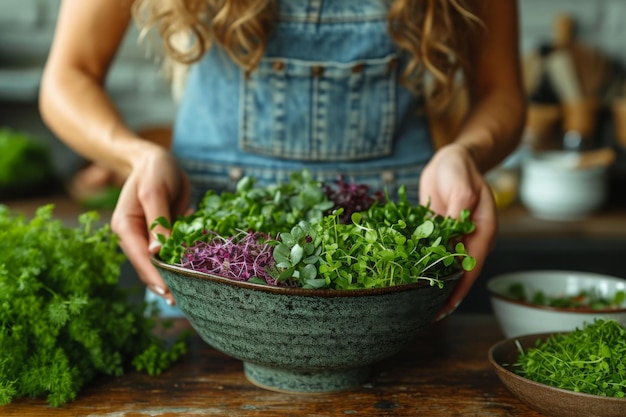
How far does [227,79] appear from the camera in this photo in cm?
150

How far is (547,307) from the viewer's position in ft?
3.71

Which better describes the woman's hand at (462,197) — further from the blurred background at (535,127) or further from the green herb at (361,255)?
the blurred background at (535,127)

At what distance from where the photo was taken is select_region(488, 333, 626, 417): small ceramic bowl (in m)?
0.86

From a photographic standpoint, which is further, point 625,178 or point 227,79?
point 625,178

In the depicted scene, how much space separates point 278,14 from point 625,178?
1.85m

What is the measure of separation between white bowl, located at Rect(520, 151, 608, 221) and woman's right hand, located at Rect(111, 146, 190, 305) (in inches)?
66.9

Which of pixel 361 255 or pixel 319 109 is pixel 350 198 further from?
pixel 319 109

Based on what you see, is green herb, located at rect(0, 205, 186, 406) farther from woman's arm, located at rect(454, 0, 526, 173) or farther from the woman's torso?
woman's arm, located at rect(454, 0, 526, 173)

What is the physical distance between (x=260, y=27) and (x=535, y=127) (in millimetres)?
1847

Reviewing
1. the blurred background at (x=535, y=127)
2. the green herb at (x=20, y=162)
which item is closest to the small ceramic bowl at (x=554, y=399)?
the blurred background at (x=535, y=127)

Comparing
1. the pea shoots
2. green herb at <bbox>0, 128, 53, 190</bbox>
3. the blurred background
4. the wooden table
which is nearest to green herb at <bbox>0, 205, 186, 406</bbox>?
the wooden table

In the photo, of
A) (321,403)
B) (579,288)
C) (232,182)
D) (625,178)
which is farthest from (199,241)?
(625,178)

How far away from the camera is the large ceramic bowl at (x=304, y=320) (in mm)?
886

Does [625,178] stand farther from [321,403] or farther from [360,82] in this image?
[321,403]
